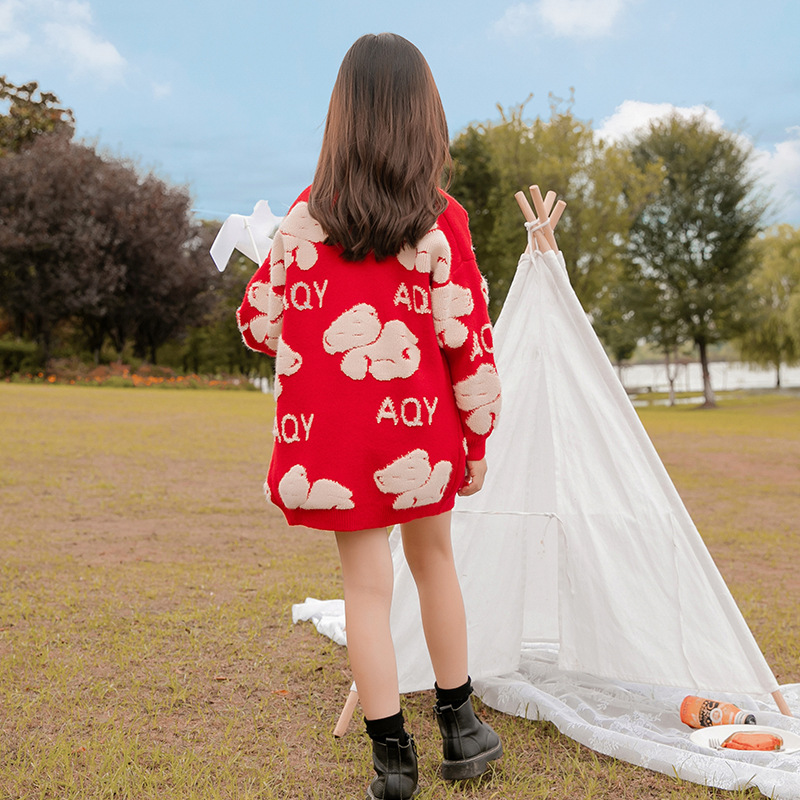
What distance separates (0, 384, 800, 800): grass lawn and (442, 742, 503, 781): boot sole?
0.04m

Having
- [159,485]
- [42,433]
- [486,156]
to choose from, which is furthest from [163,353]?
[159,485]

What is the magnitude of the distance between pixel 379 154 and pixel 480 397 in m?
0.59

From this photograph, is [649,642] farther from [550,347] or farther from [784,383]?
[784,383]

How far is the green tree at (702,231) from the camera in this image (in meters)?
22.1

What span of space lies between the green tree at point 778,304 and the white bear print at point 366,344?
998 inches

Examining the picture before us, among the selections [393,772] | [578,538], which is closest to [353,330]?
[393,772]

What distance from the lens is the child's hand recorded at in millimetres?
1912

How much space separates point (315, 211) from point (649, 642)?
158 cm

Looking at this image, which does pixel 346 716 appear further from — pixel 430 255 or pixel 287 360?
pixel 430 255

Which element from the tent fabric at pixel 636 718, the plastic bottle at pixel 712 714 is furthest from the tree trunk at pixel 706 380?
the plastic bottle at pixel 712 714

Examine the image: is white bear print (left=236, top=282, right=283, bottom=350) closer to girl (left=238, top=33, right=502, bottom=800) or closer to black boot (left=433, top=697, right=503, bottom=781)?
girl (left=238, top=33, right=502, bottom=800)

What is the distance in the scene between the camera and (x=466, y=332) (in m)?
1.81

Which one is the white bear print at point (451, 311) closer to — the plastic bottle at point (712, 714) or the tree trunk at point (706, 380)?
the plastic bottle at point (712, 714)

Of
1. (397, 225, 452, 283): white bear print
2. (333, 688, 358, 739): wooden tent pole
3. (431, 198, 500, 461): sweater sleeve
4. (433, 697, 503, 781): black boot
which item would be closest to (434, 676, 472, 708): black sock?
(433, 697, 503, 781): black boot
